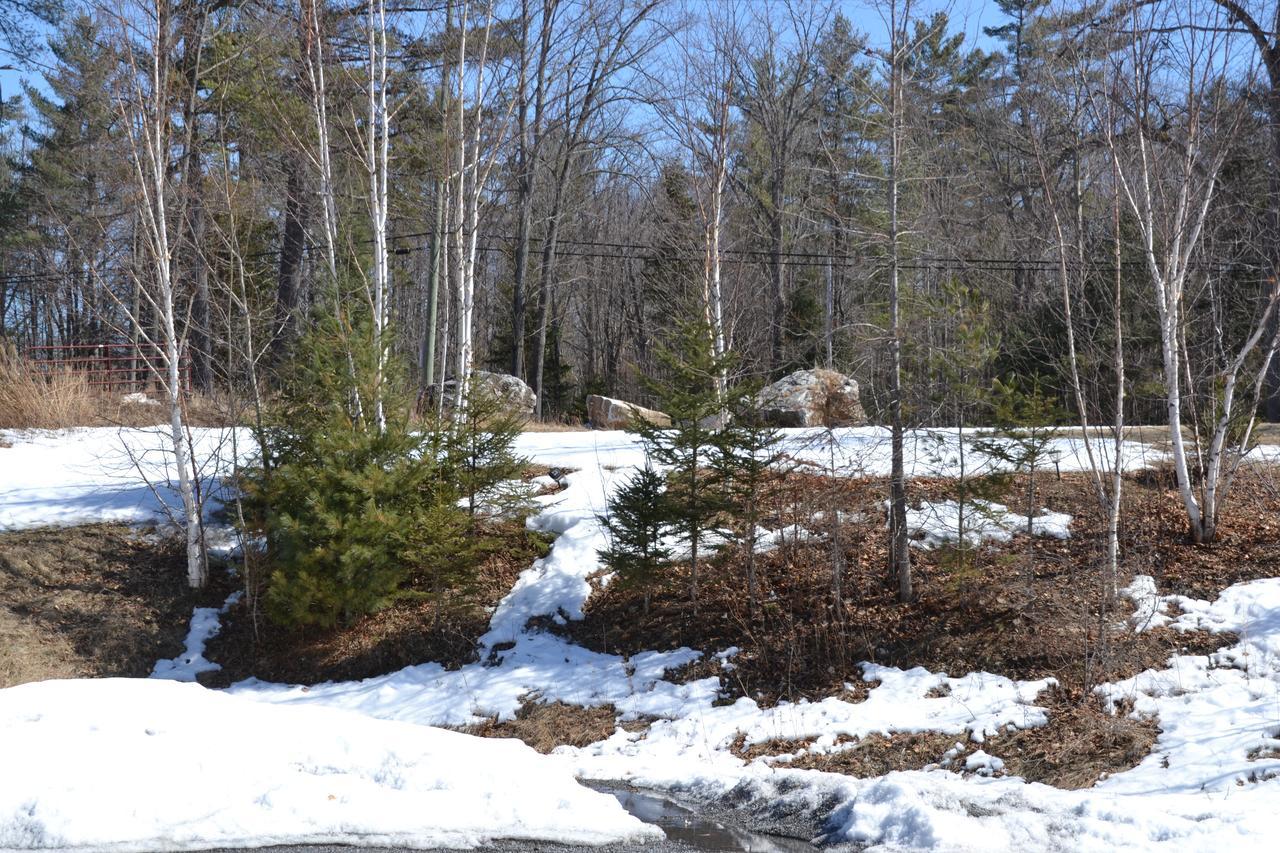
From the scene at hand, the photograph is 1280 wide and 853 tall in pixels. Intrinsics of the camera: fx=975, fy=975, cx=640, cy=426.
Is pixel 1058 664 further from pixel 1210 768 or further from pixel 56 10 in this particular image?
pixel 56 10

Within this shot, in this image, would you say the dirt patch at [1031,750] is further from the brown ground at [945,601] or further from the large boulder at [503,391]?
the large boulder at [503,391]

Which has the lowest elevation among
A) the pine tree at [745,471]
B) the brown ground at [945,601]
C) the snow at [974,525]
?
the brown ground at [945,601]

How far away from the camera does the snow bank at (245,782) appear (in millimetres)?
5344

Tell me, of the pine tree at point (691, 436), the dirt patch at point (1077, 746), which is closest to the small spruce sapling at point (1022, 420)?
the dirt patch at point (1077, 746)

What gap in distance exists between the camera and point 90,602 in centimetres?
1191

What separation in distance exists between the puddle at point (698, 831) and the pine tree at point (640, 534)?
13.2 ft

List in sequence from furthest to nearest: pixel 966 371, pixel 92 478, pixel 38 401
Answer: pixel 38 401 → pixel 92 478 → pixel 966 371

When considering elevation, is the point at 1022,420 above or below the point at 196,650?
above

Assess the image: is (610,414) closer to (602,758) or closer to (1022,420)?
(1022,420)

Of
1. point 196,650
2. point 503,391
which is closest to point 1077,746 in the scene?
point 196,650

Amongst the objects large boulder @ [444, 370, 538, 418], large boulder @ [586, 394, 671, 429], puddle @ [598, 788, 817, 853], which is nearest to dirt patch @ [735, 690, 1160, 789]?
puddle @ [598, 788, 817, 853]

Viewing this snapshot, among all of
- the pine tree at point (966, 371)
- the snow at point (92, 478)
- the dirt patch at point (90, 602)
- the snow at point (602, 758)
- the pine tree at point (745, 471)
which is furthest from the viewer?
the snow at point (92, 478)

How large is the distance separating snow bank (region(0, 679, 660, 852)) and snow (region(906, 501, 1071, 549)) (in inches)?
250

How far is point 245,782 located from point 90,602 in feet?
24.7
